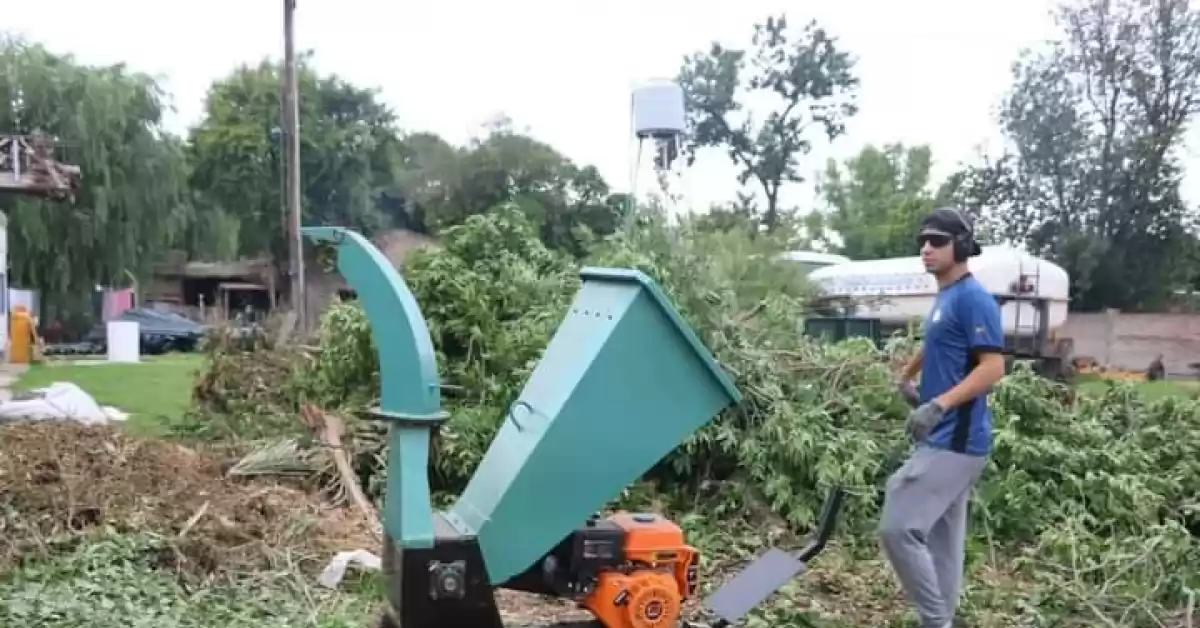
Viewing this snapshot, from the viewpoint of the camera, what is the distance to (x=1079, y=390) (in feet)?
26.8

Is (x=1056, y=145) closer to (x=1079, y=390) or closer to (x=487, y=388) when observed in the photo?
(x=1079, y=390)

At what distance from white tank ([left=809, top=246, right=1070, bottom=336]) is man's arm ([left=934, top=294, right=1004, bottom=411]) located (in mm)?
12642

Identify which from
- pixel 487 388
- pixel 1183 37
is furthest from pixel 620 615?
pixel 1183 37

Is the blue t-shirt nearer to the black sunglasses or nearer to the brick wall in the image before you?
the black sunglasses

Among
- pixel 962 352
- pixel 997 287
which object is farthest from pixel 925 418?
pixel 997 287

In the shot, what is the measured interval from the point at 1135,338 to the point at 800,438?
1990 centimetres

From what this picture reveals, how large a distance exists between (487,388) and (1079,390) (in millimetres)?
4367

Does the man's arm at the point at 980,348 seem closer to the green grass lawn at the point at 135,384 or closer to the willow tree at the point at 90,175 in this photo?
the green grass lawn at the point at 135,384

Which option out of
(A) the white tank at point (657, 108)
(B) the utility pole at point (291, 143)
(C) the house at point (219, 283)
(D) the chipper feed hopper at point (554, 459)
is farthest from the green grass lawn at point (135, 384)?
(C) the house at point (219, 283)

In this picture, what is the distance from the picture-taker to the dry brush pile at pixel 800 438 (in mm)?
5188

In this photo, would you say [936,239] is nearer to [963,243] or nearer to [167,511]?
[963,243]

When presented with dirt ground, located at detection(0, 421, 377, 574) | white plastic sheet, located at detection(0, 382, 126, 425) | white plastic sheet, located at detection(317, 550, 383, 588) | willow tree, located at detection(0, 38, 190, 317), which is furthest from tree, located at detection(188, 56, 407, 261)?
white plastic sheet, located at detection(317, 550, 383, 588)

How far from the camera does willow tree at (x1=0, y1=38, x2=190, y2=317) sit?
26172 mm

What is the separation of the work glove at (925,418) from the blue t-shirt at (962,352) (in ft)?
0.22
